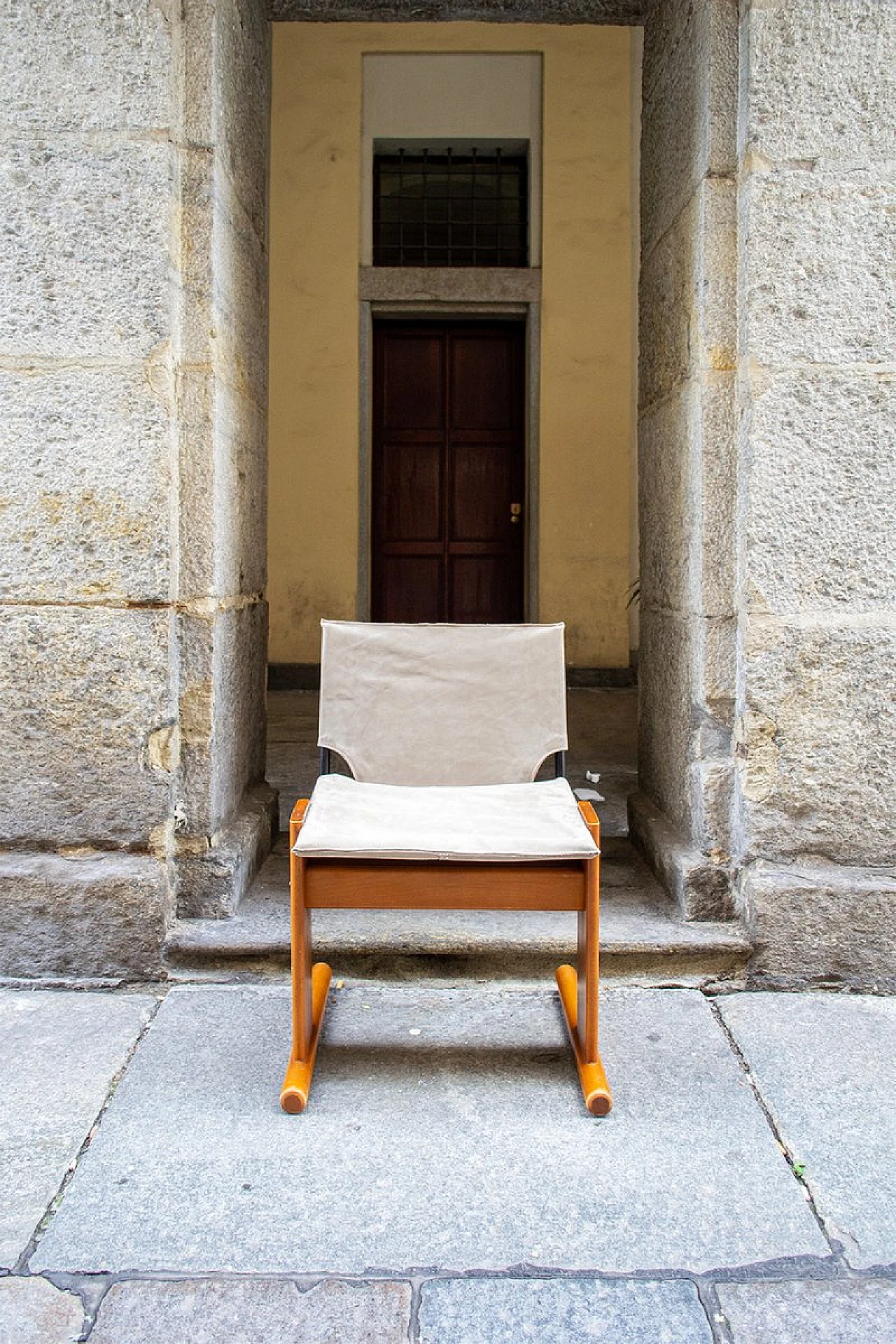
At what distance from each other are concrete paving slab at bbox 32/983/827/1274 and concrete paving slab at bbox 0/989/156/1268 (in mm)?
46

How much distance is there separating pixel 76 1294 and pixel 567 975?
1166 millimetres

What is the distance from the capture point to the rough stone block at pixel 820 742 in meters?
2.46

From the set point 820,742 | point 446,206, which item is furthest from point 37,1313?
point 446,206

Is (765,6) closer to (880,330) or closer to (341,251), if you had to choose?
(880,330)

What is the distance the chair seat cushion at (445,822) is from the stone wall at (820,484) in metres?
0.55

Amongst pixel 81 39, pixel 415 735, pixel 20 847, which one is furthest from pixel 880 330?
pixel 20 847

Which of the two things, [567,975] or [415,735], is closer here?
[567,975]

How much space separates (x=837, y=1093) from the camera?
201 cm

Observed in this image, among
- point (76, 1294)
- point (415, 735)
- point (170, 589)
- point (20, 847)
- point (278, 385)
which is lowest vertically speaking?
point (76, 1294)

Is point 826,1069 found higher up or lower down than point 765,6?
lower down

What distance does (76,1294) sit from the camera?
148 centimetres

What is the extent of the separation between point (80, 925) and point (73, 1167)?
756mm

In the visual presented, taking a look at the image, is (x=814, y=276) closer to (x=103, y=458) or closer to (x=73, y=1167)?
(x=103, y=458)

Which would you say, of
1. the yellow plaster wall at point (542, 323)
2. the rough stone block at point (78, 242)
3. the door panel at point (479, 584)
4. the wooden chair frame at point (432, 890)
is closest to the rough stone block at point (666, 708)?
the wooden chair frame at point (432, 890)
